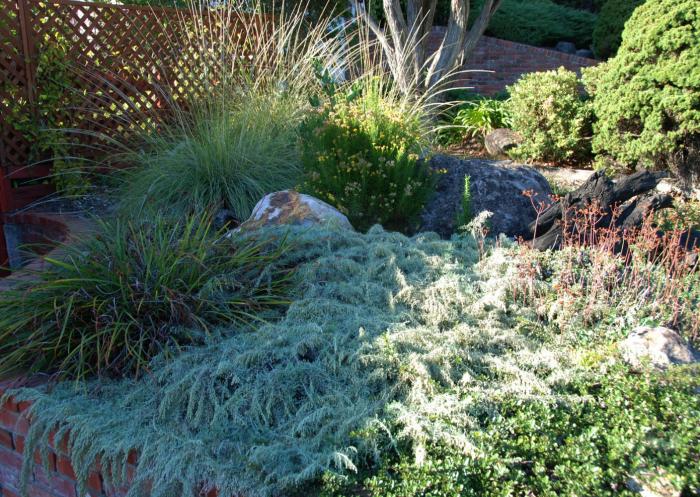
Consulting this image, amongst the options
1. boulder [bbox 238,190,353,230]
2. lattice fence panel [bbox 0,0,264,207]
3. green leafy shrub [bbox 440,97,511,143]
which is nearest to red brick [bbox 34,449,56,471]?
boulder [bbox 238,190,353,230]

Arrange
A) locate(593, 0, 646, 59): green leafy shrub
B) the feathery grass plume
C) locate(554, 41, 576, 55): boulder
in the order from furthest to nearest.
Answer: locate(554, 41, 576, 55): boulder < locate(593, 0, 646, 59): green leafy shrub < the feathery grass plume

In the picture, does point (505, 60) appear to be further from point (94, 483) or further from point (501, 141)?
point (94, 483)

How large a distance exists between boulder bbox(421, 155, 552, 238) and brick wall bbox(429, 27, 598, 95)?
7.99 meters

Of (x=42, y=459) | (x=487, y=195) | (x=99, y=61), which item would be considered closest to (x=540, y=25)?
(x=99, y=61)

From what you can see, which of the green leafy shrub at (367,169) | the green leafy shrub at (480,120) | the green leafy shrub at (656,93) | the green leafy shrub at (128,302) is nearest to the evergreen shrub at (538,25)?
the green leafy shrub at (480,120)

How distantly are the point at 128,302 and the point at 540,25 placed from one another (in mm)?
13045

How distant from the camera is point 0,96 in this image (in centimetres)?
616

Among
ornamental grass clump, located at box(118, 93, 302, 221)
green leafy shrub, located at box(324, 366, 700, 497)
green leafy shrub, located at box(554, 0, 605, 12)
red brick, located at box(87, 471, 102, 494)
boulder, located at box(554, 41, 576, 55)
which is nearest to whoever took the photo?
green leafy shrub, located at box(324, 366, 700, 497)

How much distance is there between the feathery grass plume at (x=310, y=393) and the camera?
2295 millimetres

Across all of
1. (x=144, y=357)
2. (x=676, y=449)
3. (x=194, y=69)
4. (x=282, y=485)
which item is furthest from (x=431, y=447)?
(x=194, y=69)

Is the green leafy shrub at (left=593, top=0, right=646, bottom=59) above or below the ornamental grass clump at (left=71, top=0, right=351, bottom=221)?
above

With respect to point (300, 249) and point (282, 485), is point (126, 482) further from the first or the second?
point (300, 249)

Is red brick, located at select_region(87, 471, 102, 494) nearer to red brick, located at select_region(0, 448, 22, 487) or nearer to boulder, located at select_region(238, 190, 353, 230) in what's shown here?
red brick, located at select_region(0, 448, 22, 487)

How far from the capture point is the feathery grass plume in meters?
2.29
